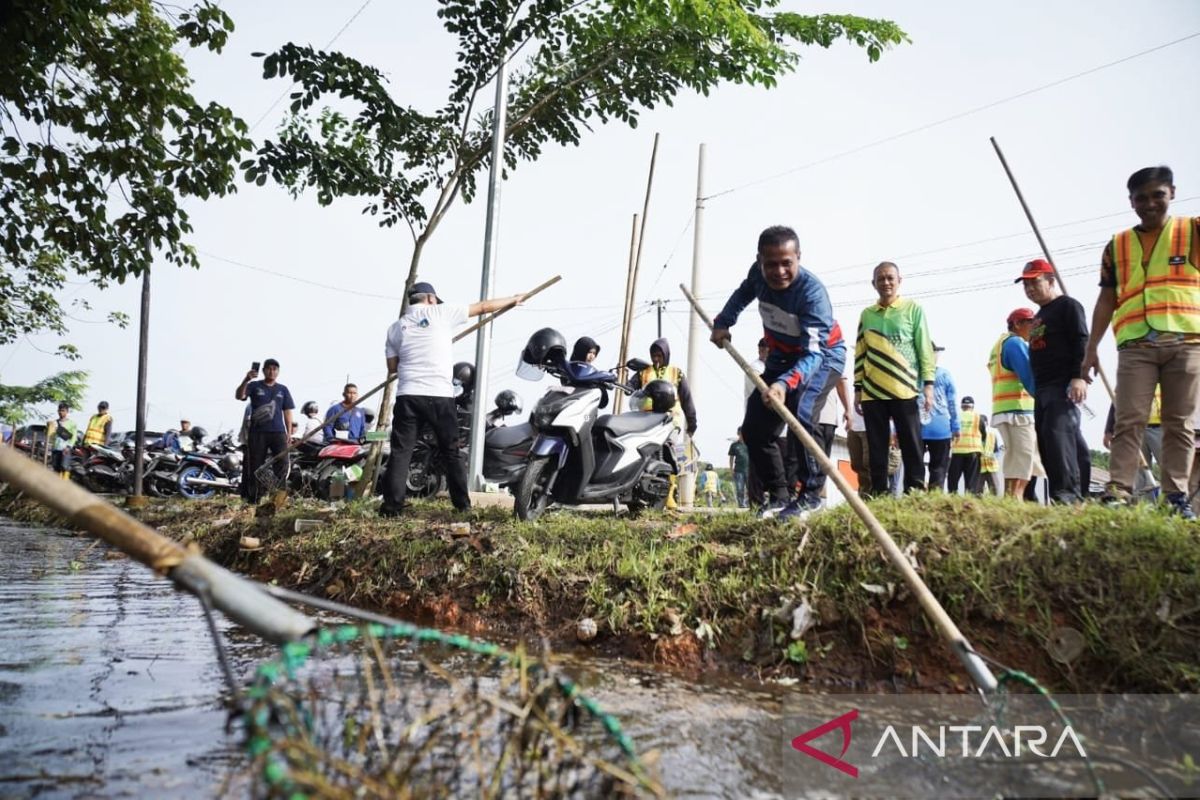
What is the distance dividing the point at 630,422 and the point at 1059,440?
3.23 metres

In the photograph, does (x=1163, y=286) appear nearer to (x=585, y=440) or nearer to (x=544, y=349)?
(x=585, y=440)

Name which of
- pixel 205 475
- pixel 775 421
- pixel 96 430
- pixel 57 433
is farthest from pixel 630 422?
pixel 57 433

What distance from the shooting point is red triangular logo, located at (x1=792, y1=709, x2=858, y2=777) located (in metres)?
2.27

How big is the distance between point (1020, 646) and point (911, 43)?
23.6 ft

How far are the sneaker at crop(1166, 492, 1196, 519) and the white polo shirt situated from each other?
470cm

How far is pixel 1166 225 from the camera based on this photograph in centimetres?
441

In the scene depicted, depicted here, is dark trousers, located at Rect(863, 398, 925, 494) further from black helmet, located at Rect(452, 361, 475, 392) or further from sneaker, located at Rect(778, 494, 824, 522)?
black helmet, located at Rect(452, 361, 475, 392)

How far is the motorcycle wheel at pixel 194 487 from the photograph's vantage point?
13.7 metres

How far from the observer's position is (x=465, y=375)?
382 inches

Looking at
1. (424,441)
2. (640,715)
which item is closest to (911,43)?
(424,441)

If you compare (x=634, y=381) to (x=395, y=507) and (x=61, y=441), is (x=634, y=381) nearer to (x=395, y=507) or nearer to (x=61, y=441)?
(x=395, y=507)

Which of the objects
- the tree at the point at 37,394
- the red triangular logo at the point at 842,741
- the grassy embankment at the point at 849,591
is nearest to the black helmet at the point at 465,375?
the grassy embankment at the point at 849,591

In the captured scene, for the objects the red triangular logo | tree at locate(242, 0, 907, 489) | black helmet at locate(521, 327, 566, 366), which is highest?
tree at locate(242, 0, 907, 489)

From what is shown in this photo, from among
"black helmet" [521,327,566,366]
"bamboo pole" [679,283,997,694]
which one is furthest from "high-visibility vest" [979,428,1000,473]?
"bamboo pole" [679,283,997,694]
